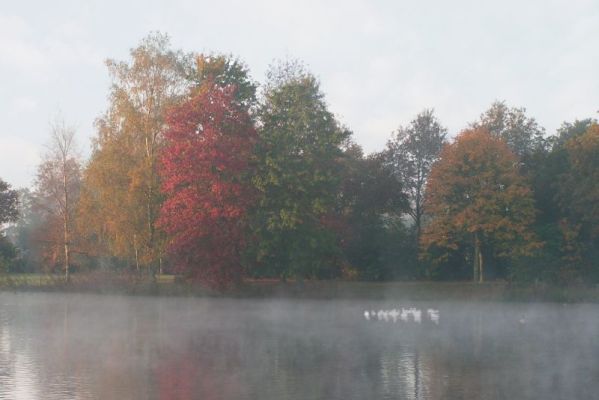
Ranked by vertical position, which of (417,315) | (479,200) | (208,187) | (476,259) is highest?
(208,187)

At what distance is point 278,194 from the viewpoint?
61.2m

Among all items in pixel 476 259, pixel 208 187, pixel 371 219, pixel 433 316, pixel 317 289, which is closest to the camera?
pixel 433 316

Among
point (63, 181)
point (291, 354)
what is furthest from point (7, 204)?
point (291, 354)

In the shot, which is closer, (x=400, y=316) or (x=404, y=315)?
(x=404, y=315)

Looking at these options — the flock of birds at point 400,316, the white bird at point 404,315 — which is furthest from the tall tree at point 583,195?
the white bird at point 404,315

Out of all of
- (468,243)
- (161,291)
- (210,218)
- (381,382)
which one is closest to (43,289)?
(161,291)

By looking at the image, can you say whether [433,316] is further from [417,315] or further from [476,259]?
[476,259]

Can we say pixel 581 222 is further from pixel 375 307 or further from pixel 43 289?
pixel 43 289

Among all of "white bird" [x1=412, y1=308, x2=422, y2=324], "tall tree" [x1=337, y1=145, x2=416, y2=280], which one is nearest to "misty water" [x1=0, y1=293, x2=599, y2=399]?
"white bird" [x1=412, y1=308, x2=422, y2=324]

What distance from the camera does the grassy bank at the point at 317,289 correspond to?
185 ft

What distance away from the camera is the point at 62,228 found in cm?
7350

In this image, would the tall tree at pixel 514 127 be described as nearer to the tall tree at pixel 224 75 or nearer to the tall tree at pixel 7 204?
the tall tree at pixel 224 75

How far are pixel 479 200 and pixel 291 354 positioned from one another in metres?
41.0

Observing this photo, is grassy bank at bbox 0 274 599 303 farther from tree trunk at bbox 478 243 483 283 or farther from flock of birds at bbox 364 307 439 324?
flock of birds at bbox 364 307 439 324
